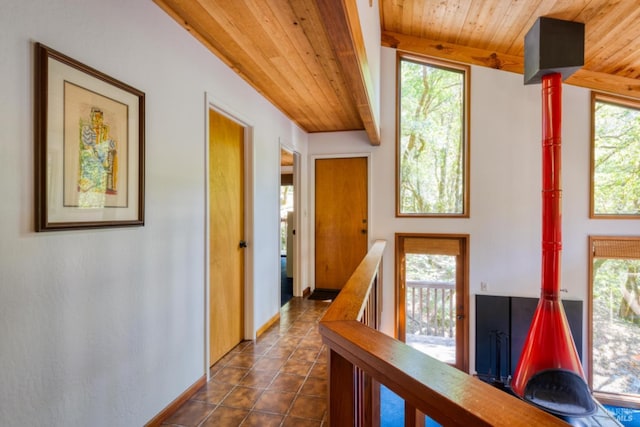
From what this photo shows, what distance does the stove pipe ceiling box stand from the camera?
105 inches

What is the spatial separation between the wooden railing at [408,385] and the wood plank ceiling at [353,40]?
1.22m

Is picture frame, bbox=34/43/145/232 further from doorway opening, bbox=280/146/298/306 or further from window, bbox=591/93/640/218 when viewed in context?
window, bbox=591/93/640/218

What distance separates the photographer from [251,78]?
2584 millimetres

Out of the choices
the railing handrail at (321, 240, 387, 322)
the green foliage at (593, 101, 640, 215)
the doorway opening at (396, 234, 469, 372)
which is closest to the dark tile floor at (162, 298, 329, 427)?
the railing handrail at (321, 240, 387, 322)

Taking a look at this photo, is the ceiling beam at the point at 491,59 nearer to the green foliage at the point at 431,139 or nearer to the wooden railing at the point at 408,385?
the green foliage at the point at 431,139

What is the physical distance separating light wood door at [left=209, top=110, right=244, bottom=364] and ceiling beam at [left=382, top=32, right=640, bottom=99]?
260 cm

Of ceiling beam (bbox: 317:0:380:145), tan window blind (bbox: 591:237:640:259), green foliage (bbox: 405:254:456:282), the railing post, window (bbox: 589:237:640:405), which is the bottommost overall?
window (bbox: 589:237:640:405)

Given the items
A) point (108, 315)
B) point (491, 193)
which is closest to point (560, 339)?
point (491, 193)

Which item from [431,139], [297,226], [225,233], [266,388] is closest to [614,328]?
[431,139]

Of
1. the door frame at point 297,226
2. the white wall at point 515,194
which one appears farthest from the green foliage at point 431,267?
the door frame at point 297,226

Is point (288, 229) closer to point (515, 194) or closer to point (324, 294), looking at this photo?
point (324, 294)

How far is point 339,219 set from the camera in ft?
14.4

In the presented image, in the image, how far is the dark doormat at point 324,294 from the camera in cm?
412

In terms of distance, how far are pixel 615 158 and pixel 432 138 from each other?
2.11 meters
